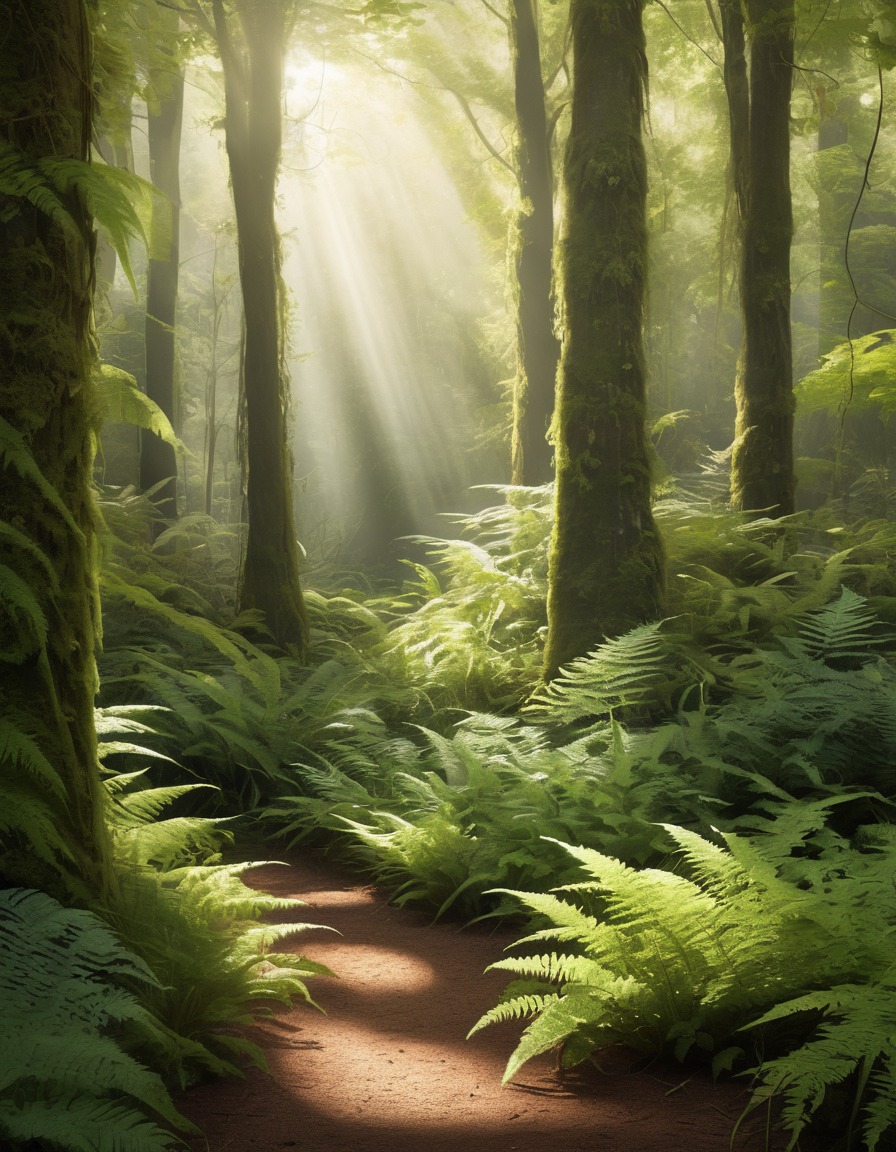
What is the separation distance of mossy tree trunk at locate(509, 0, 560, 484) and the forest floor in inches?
363

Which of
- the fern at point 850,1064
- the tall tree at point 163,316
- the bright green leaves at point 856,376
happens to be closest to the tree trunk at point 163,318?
the tall tree at point 163,316

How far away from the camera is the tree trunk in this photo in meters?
14.2

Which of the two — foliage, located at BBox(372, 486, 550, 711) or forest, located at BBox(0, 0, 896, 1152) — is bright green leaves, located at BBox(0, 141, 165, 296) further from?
foliage, located at BBox(372, 486, 550, 711)

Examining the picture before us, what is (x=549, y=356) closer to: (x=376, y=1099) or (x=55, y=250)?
(x=55, y=250)

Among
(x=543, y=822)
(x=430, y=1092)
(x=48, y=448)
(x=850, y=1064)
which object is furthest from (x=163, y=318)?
(x=850, y=1064)

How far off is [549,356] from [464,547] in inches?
152

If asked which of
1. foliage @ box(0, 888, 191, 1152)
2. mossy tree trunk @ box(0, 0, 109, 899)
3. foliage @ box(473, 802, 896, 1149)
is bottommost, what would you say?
foliage @ box(473, 802, 896, 1149)

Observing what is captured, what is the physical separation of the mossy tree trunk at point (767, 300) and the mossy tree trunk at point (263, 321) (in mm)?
4794

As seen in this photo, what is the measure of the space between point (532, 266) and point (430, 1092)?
11521 mm

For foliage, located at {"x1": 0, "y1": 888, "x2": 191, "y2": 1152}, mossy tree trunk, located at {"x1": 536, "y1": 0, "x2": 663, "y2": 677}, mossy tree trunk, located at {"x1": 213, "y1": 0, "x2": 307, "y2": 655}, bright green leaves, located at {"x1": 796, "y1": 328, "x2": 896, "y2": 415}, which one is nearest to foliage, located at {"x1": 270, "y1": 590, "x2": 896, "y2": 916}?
mossy tree trunk, located at {"x1": 536, "y1": 0, "x2": 663, "y2": 677}

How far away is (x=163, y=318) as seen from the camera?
48.0 feet

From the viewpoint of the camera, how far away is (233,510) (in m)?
24.4

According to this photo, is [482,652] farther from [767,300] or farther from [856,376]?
[856,376]

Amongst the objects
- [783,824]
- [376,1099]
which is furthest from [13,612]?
[783,824]
